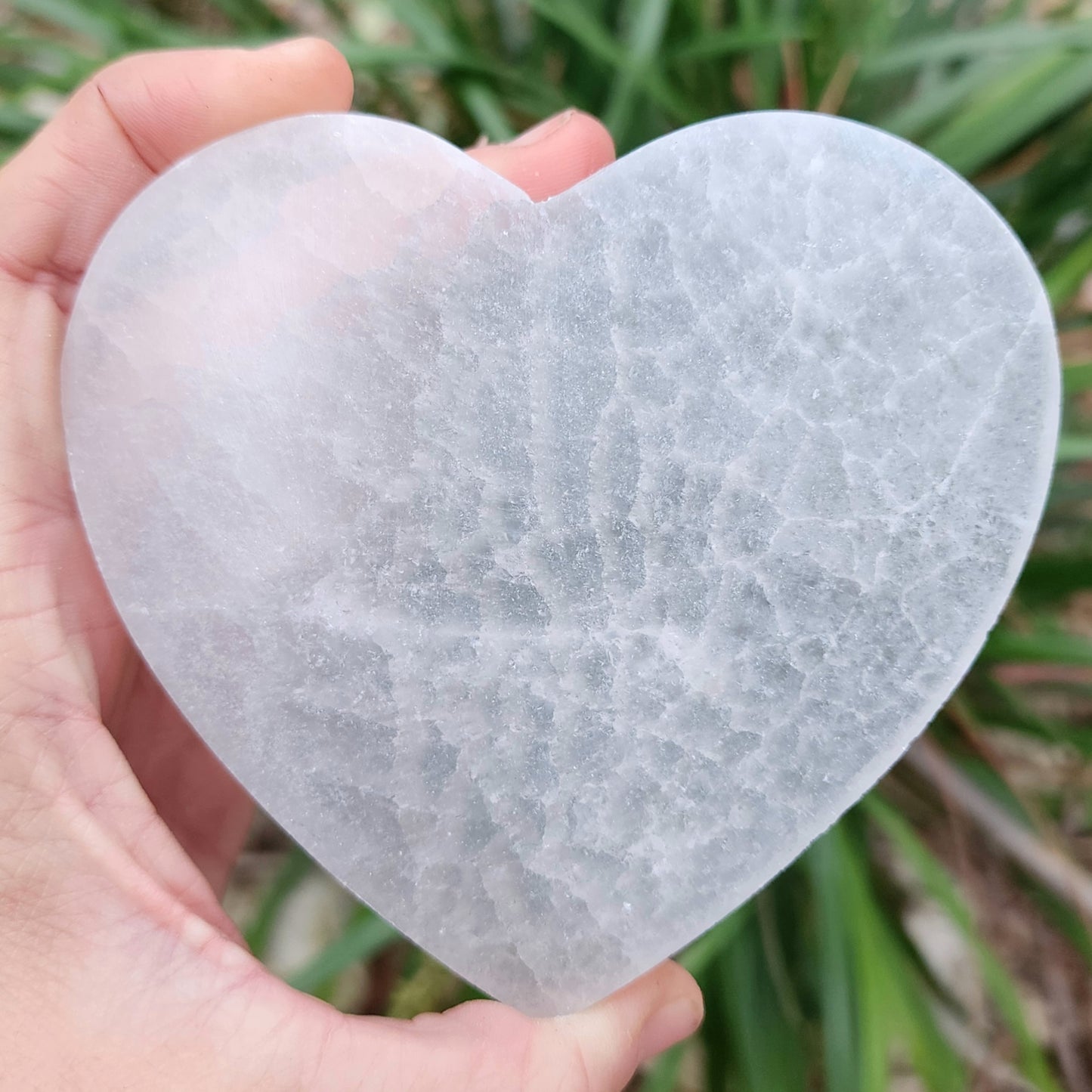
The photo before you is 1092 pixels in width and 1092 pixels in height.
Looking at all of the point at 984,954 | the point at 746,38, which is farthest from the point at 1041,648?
the point at 746,38

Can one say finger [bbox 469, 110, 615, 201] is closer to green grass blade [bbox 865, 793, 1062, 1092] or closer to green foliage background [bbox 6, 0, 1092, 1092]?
green foliage background [bbox 6, 0, 1092, 1092]

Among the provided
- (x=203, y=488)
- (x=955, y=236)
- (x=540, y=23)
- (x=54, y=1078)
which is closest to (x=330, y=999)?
(x=54, y=1078)

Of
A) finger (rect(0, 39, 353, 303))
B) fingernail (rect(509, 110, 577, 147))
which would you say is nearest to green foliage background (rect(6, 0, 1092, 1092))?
fingernail (rect(509, 110, 577, 147))

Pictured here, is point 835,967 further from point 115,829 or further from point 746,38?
point 746,38

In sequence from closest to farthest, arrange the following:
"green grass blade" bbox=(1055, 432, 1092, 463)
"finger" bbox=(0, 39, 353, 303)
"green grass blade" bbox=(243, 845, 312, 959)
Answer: "finger" bbox=(0, 39, 353, 303)
"green grass blade" bbox=(1055, 432, 1092, 463)
"green grass blade" bbox=(243, 845, 312, 959)

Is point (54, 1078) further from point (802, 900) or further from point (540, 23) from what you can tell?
point (540, 23)

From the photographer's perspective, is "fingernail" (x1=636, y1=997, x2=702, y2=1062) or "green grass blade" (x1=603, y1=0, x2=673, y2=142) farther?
"green grass blade" (x1=603, y1=0, x2=673, y2=142)

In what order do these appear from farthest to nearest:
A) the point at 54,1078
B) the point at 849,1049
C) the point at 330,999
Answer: the point at 330,999, the point at 849,1049, the point at 54,1078

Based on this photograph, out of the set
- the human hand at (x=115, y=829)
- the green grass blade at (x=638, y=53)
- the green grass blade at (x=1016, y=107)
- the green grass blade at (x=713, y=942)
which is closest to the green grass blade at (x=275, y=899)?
the human hand at (x=115, y=829)

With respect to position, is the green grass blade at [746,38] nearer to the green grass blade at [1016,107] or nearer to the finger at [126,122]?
the green grass blade at [1016,107]
